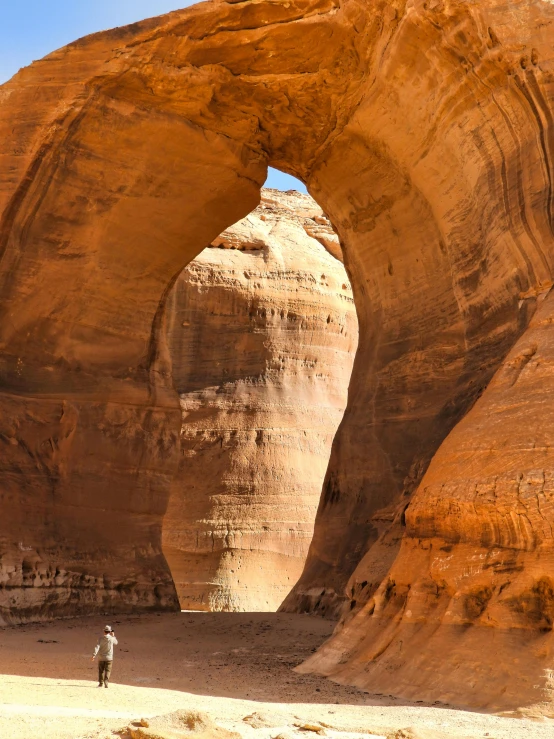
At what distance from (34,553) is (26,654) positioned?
283 centimetres

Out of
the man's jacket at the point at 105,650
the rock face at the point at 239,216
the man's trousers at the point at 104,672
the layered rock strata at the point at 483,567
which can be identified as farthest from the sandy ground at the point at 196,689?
the rock face at the point at 239,216

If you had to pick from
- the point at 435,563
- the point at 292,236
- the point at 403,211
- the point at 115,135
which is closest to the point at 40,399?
the point at 115,135

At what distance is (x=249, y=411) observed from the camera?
61.1ft

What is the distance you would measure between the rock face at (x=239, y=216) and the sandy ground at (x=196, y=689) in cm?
104

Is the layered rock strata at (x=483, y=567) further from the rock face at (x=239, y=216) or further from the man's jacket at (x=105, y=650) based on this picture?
the man's jacket at (x=105, y=650)

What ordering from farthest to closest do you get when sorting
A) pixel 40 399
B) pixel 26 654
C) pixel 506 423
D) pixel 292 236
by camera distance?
pixel 292 236
pixel 40 399
pixel 26 654
pixel 506 423

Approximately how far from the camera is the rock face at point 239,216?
326 inches

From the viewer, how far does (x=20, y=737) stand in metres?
4.41

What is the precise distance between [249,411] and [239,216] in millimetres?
6274

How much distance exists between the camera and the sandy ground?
485 centimetres

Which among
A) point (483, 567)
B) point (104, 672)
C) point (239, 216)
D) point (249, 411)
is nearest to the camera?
point (483, 567)

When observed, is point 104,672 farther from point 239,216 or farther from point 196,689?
point 239,216

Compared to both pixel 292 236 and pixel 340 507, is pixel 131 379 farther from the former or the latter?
pixel 292 236

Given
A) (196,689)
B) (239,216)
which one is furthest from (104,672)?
(239,216)
